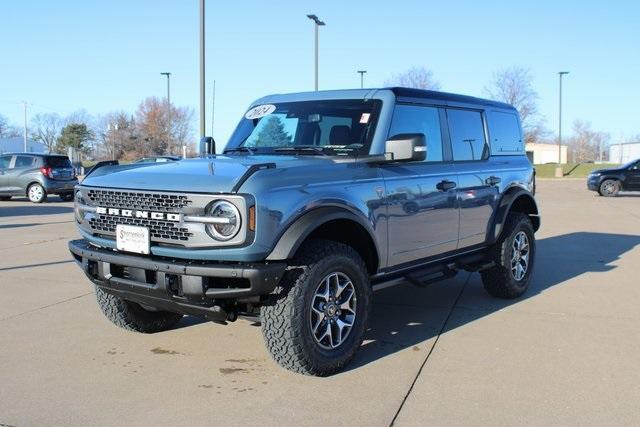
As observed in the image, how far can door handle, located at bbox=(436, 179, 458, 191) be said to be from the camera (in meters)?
5.20

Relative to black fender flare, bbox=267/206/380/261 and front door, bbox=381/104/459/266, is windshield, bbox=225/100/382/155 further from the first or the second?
black fender flare, bbox=267/206/380/261

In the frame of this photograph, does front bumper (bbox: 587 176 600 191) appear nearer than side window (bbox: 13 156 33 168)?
No

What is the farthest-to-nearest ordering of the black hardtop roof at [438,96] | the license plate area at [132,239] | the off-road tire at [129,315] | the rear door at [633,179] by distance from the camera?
the rear door at [633,179] < the black hardtop roof at [438,96] < the off-road tire at [129,315] < the license plate area at [132,239]

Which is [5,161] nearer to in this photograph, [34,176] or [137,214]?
[34,176]

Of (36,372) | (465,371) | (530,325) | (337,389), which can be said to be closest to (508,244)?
(530,325)

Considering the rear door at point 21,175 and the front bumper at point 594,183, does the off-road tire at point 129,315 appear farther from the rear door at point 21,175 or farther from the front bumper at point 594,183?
the front bumper at point 594,183

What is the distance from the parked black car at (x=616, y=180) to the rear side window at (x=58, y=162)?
65.2ft

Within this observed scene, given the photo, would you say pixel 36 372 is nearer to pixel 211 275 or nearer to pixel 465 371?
pixel 211 275

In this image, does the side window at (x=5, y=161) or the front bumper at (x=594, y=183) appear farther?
the front bumper at (x=594, y=183)

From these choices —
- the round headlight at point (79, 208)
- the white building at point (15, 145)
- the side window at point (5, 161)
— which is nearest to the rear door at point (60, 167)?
the side window at point (5, 161)

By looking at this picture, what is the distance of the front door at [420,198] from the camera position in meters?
4.69

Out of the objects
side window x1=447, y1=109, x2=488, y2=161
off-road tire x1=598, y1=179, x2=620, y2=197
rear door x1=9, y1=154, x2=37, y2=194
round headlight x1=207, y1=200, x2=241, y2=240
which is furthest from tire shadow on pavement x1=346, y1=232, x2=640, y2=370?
rear door x1=9, y1=154, x2=37, y2=194

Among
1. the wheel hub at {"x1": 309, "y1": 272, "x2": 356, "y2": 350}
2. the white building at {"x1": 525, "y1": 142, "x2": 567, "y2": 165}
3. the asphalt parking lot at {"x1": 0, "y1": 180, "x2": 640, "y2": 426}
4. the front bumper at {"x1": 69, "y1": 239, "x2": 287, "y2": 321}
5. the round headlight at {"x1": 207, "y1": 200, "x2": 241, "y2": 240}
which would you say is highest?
the white building at {"x1": 525, "y1": 142, "x2": 567, "y2": 165}

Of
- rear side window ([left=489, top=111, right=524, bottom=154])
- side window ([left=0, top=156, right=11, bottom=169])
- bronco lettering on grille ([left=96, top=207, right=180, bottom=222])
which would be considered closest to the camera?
bronco lettering on grille ([left=96, top=207, right=180, bottom=222])
